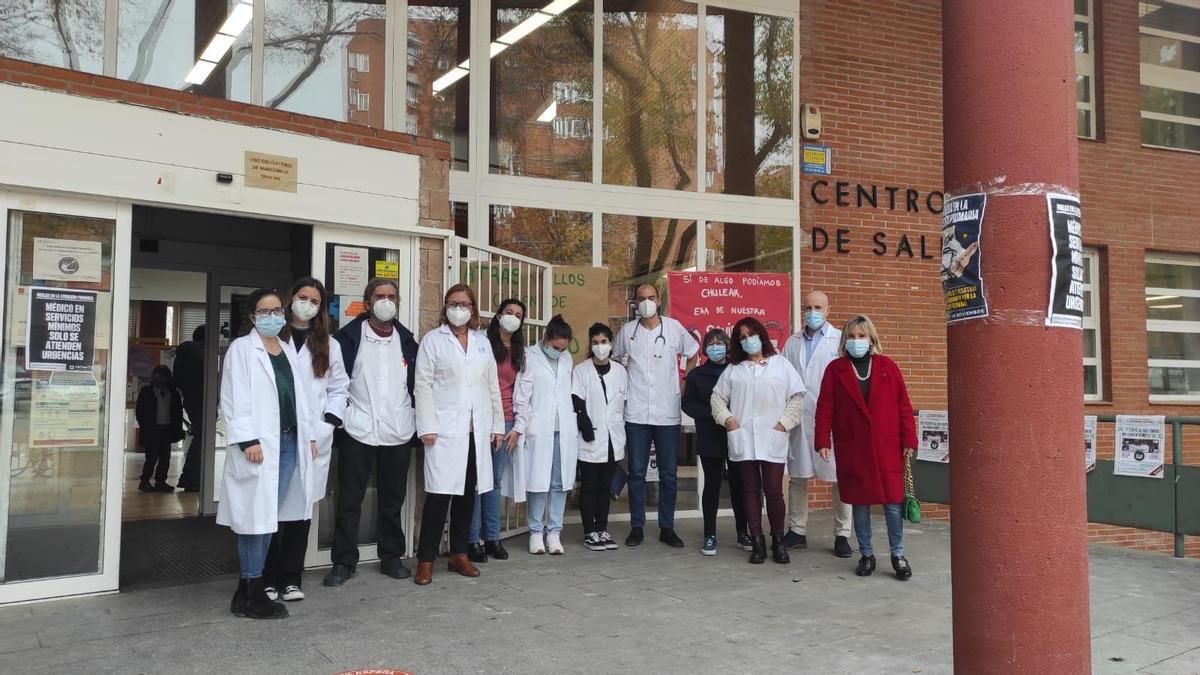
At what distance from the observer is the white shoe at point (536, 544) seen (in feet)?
22.1

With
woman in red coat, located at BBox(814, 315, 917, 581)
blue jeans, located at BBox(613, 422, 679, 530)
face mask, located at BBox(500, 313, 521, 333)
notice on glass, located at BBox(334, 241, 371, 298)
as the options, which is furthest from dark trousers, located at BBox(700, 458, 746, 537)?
notice on glass, located at BBox(334, 241, 371, 298)

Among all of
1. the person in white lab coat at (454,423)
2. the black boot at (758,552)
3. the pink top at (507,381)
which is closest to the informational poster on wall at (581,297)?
the pink top at (507,381)

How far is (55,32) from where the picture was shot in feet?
21.0

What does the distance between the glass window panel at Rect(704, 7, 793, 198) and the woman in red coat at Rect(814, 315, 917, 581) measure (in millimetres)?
3537

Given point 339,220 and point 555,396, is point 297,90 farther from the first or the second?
point 555,396

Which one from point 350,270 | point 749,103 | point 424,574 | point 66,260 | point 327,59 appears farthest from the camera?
point 749,103

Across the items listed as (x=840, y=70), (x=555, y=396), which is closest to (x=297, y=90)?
(x=555, y=396)

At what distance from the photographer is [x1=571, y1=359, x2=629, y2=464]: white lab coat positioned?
22.6ft

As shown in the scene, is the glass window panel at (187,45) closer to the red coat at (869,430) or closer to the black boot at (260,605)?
the black boot at (260,605)

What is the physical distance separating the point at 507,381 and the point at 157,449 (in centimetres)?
630

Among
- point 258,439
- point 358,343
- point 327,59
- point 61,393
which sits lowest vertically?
point 258,439

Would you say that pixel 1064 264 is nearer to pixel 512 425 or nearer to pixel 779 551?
pixel 779 551

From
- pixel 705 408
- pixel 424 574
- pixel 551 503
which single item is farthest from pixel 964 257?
pixel 551 503

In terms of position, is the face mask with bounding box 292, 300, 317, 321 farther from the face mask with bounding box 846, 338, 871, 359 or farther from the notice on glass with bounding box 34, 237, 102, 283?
the face mask with bounding box 846, 338, 871, 359
